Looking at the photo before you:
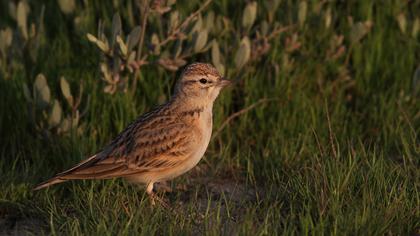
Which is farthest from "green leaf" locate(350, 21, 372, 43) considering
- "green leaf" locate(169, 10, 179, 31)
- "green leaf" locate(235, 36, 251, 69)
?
"green leaf" locate(169, 10, 179, 31)

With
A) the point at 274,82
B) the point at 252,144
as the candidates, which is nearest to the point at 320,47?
the point at 274,82

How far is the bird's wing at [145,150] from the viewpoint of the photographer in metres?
6.18

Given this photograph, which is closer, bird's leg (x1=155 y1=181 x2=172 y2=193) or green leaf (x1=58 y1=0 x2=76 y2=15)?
bird's leg (x1=155 y1=181 x2=172 y2=193)

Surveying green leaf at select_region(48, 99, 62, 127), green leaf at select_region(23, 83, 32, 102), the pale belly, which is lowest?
the pale belly

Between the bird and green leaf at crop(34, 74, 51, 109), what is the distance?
43.6 inches

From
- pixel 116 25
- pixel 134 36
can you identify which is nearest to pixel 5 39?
pixel 116 25

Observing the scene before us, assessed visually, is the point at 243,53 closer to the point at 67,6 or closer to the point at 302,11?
the point at 302,11

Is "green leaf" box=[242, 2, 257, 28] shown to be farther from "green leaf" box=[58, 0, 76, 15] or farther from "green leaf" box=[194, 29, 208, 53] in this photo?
"green leaf" box=[58, 0, 76, 15]

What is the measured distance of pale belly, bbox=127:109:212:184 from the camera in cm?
620

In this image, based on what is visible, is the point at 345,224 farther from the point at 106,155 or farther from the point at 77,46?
the point at 77,46

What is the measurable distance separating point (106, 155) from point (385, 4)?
4.02 metres

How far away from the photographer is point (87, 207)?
6.06 m

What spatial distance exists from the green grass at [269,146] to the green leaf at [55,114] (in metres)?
0.19

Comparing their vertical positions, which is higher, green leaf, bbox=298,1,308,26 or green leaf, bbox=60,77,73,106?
green leaf, bbox=298,1,308,26
